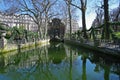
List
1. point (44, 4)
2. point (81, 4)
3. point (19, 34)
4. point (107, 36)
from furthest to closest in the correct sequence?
point (44, 4) < point (19, 34) < point (81, 4) < point (107, 36)

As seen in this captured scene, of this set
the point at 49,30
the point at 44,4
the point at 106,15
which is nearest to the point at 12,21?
the point at 49,30

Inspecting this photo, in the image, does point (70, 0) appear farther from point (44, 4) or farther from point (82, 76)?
point (82, 76)

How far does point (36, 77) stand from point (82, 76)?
2.18 metres

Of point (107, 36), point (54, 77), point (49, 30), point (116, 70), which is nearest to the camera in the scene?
point (54, 77)

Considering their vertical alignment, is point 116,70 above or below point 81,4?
below

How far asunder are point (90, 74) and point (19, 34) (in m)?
32.0

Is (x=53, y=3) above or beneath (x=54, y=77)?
above

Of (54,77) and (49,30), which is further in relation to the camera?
(49,30)

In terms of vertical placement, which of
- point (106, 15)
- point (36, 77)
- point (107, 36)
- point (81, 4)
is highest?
point (81, 4)

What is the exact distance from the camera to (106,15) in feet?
82.6

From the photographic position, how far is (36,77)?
10500 millimetres

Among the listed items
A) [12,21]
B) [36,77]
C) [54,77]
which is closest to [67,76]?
[54,77]

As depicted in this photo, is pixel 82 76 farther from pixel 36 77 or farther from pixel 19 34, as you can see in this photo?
pixel 19 34

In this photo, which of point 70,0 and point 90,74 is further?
point 70,0
